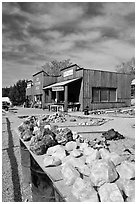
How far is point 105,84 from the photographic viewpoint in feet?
54.2

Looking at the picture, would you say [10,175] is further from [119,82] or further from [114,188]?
[119,82]

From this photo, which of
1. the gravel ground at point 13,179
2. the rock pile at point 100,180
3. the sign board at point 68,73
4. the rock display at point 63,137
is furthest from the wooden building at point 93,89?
the rock pile at point 100,180

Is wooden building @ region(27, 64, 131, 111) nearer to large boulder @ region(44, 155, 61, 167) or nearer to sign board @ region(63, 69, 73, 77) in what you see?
sign board @ region(63, 69, 73, 77)

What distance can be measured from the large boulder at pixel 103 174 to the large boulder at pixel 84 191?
0.08 metres

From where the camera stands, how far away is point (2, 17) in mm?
1753

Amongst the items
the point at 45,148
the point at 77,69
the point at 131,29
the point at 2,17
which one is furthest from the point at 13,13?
the point at 77,69

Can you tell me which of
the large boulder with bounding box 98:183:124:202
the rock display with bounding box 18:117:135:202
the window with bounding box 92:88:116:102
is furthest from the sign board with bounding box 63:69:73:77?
the large boulder with bounding box 98:183:124:202

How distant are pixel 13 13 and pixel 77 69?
14.7 metres

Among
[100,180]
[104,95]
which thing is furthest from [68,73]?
[100,180]

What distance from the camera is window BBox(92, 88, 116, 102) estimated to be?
1605 centimetres

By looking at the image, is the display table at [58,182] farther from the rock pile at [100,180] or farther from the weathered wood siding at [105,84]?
the weathered wood siding at [105,84]

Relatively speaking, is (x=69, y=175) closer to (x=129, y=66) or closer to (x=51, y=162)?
(x=51, y=162)

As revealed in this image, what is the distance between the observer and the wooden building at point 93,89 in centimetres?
1555

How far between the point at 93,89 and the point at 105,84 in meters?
1.27
